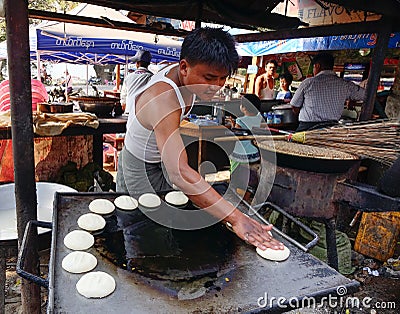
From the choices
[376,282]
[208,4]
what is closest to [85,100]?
[208,4]

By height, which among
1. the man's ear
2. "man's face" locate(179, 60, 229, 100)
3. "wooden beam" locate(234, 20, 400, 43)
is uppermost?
"wooden beam" locate(234, 20, 400, 43)

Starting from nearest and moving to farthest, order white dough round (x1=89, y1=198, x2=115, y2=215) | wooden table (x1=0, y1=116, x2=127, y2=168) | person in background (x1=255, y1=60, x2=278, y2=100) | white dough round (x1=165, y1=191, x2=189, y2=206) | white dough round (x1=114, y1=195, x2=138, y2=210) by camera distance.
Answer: white dough round (x1=89, y1=198, x2=115, y2=215), white dough round (x1=114, y1=195, x2=138, y2=210), white dough round (x1=165, y1=191, x2=189, y2=206), wooden table (x1=0, y1=116, x2=127, y2=168), person in background (x1=255, y1=60, x2=278, y2=100)

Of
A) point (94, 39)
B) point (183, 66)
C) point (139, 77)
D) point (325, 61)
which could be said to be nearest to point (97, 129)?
point (139, 77)

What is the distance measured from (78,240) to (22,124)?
85 cm

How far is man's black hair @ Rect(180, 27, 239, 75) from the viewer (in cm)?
166

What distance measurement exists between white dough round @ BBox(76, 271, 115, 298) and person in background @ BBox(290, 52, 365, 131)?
3385mm

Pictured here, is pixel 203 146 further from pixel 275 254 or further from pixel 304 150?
pixel 275 254

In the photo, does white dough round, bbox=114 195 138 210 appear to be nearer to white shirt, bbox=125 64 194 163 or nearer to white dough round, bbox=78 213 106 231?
white dough round, bbox=78 213 106 231

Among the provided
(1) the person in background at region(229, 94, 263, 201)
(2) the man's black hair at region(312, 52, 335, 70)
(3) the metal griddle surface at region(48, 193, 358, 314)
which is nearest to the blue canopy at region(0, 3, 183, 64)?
(1) the person in background at region(229, 94, 263, 201)

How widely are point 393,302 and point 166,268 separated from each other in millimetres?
2783

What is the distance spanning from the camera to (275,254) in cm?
153

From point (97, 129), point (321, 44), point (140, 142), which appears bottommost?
point (97, 129)

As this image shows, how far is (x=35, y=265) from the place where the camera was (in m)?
2.08

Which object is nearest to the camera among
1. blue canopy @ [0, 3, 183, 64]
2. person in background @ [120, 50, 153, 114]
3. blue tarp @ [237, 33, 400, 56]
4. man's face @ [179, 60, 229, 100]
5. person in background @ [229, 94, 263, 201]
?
man's face @ [179, 60, 229, 100]
